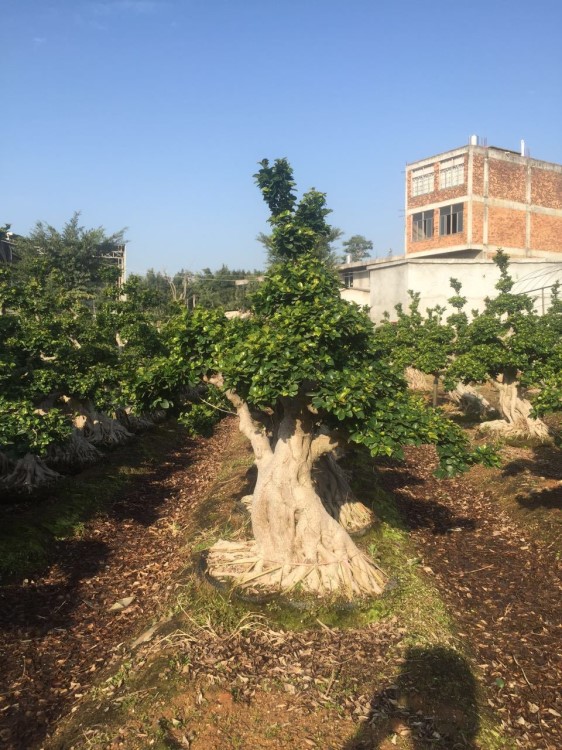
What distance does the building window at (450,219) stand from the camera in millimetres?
52094

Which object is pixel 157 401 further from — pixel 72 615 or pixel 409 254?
pixel 409 254

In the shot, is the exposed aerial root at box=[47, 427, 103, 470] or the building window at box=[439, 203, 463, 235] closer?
the exposed aerial root at box=[47, 427, 103, 470]

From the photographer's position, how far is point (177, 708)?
7738 millimetres

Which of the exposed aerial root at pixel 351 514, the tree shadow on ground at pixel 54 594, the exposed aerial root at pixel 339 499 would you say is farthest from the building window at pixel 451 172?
the tree shadow on ground at pixel 54 594

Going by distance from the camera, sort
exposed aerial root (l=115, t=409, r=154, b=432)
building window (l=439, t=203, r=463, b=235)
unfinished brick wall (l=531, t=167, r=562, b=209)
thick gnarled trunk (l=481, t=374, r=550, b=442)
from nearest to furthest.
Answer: thick gnarled trunk (l=481, t=374, r=550, b=442) < exposed aerial root (l=115, t=409, r=154, b=432) < building window (l=439, t=203, r=463, b=235) < unfinished brick wall (l=531, t=167, r=562, b=209)

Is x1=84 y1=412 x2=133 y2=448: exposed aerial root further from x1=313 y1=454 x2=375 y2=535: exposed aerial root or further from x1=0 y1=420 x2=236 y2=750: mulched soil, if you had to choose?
x1=313 y1=454 x2=375 y2=535: exposed aerial root

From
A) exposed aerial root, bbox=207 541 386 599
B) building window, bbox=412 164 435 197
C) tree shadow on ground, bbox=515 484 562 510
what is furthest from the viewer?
building window, bbox=412 164 435 197

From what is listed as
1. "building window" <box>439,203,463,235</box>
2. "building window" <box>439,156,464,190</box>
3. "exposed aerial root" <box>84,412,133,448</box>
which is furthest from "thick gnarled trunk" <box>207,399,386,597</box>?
"building window" <box>439,156,464,190</box>

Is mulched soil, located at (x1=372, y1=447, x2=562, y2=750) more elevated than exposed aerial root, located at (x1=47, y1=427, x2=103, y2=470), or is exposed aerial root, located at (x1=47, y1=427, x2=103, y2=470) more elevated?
exposed aerial root, located at (x1=47, y1=427, x2=103, y2=470)

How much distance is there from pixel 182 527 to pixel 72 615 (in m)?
4.71

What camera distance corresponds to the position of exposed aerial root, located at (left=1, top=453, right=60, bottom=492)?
55.8ft

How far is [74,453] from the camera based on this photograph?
20.2 metres

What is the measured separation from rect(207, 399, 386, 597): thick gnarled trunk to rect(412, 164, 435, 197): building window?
4916cm

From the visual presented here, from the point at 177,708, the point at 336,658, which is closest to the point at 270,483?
the point at 336,658
